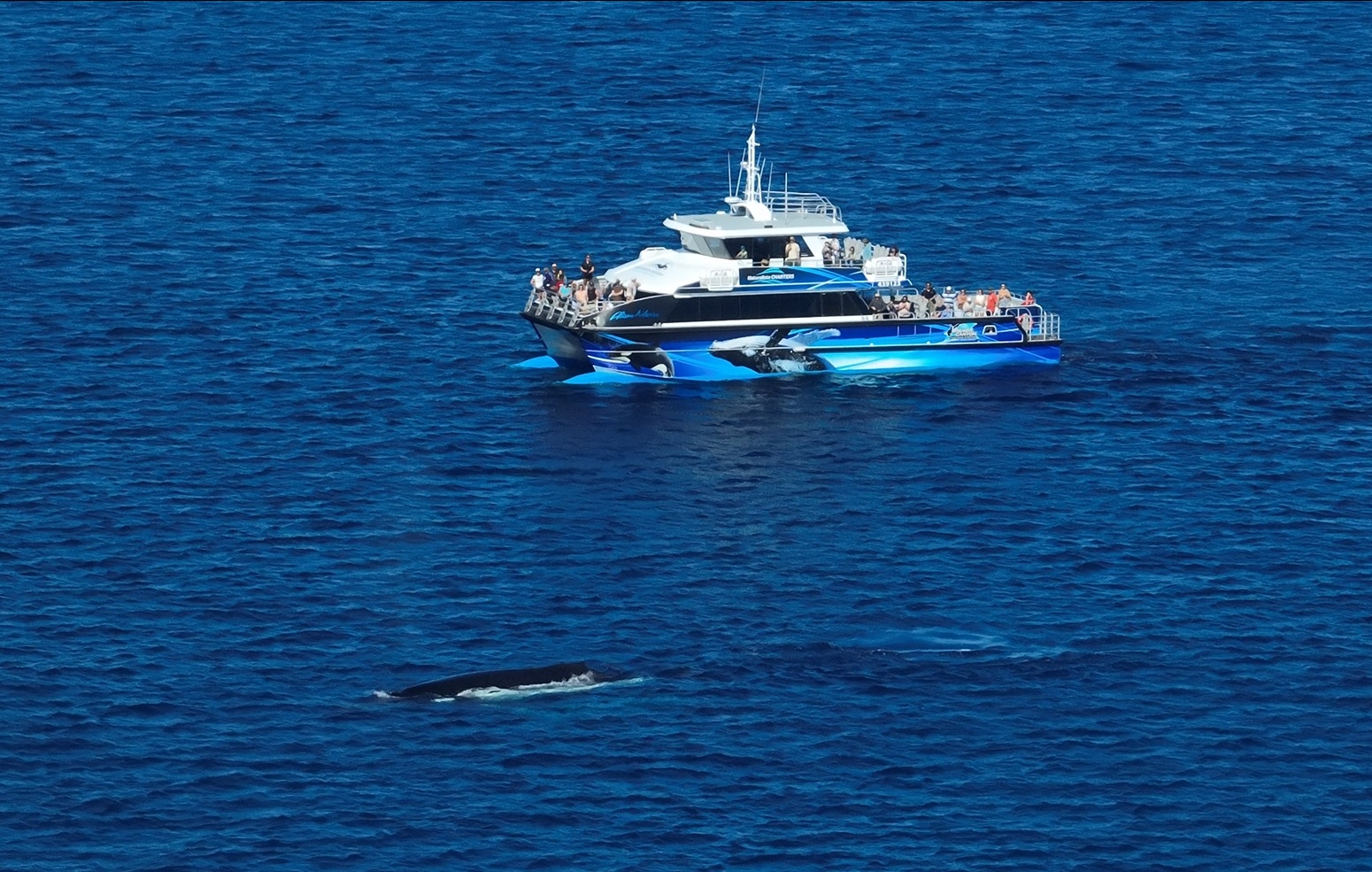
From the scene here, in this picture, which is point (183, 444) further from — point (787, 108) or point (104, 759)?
point (787, 108)

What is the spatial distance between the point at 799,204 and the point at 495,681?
178 feet

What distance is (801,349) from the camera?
117 m

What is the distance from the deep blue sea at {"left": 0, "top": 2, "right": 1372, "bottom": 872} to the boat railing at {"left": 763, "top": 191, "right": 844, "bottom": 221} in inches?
157

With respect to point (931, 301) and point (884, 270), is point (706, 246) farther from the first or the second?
point (931, 301)

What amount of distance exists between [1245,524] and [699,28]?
301ft

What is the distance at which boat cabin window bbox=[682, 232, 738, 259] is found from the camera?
117m

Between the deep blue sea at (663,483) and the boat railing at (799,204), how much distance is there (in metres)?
3.98

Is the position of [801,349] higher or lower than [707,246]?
lower

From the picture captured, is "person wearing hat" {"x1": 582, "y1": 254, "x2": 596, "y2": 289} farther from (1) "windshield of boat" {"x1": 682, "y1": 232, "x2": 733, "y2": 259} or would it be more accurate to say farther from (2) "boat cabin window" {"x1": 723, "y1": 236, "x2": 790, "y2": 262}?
(2) "boat cabin window" {"x1": 723, "y1": 236, "x2": 790, "y2": 262}

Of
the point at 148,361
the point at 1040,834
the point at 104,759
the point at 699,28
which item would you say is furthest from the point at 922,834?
the point at 699,28

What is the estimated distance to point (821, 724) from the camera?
265 ft

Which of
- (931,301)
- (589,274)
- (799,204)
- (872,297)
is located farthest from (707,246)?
(799,204)

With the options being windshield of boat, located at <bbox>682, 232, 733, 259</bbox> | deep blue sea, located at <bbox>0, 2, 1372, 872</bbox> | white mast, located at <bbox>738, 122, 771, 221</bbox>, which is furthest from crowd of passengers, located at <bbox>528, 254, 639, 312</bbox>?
white mast, located at <bbox>738, 122, 771, 221</bbox>

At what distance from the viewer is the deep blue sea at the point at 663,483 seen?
7656 cm
